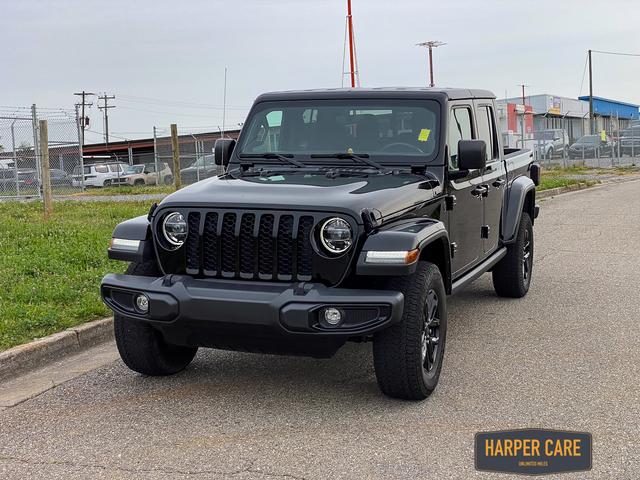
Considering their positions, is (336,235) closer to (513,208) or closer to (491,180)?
(491,180)

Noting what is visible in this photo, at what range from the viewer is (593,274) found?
333 inches

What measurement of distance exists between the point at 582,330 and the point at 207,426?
339 cm

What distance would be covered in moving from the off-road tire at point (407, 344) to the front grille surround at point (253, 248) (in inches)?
16.4

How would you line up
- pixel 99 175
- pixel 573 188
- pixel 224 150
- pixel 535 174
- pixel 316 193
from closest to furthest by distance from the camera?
pixel 316 193 < pixel 224 150 < pixel 535 174 < pixel 573 188 < pixel 99 175

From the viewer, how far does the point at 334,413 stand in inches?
172

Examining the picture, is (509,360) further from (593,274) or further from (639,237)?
(639,237)

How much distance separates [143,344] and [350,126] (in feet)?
7.04

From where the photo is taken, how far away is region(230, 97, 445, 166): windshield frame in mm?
5348

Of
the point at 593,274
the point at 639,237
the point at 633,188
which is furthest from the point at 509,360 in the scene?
the point at 633,188

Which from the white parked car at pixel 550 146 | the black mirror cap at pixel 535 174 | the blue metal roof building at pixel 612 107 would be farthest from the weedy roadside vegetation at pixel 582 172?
the blue metal roof building at pixel 612 107

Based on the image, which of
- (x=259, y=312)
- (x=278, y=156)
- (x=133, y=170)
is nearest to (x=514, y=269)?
(x=278, y=156)

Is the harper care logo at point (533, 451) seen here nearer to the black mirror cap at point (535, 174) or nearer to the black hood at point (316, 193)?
the black hood at point (316, 193)

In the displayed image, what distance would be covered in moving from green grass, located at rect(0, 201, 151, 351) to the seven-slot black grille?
6.56 ft

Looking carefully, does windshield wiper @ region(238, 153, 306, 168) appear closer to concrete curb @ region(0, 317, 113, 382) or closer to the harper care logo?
concrete curb @ region(0, 317, 113, 382)
